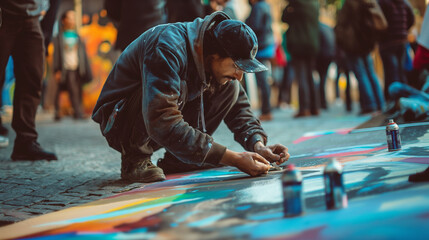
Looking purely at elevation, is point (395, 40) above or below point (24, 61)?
below

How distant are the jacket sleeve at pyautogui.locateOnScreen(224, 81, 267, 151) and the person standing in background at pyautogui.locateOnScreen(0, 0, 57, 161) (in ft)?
5.29

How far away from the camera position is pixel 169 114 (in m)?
2.21

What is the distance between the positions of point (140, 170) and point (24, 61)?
152 centimetres

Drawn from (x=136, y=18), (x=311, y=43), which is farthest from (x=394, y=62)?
(x=136, y=18)

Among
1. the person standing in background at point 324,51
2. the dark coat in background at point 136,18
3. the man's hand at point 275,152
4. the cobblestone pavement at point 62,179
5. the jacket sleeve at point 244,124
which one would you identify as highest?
the dark coat in background at point 136,18

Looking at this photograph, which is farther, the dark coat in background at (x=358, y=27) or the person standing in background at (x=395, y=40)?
the dark coat in background at (x=358, y=27)

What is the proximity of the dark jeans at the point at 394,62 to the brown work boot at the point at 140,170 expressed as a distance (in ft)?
13.0

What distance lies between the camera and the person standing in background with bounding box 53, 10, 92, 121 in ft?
26.9

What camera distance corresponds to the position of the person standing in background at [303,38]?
6.80 metres

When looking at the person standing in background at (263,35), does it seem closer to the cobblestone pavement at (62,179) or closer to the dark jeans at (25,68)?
the cobblestone pavement at (62,179)

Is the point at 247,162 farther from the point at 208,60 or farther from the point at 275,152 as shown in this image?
the point at 208,60

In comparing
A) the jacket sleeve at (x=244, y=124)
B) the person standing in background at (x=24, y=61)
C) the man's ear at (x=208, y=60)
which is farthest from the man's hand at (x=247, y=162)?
the person standing in background at (x=24, y=61)

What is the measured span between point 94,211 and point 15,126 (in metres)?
1.92

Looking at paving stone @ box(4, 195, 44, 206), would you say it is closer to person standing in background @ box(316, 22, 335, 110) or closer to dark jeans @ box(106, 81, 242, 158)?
dark jeans @ box(106, 81, 242, 158)
